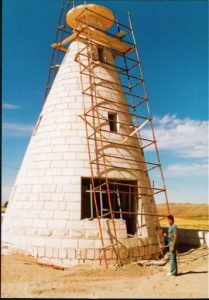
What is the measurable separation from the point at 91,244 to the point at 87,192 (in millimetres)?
2046

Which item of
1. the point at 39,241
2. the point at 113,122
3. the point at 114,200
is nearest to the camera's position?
the point at 39,241

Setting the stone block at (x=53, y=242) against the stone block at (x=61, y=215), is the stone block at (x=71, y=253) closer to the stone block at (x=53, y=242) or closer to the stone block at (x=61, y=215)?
the stone block at (x=53, y=242)

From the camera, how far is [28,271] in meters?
8.61

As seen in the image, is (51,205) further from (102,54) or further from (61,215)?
(102,54)

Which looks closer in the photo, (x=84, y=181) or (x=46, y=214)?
(x=46, y=214)

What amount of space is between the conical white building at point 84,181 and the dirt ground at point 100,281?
539 mm

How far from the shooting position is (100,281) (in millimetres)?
8109

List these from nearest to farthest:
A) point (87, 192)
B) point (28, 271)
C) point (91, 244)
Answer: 1. point (28, 271)
2. point (91, 244)
3. point (87, 192)

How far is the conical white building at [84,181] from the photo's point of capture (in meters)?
9.61

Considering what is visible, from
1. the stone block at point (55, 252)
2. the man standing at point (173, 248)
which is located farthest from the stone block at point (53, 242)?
the man standing at point (173, 248)

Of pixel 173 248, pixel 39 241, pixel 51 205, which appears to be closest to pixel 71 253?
pixel 39 241

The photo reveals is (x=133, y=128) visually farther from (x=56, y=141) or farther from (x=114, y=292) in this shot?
(x=114, y=292)

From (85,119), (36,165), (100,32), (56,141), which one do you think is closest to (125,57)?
(100,32)

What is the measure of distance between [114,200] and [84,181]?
4.90 feet
